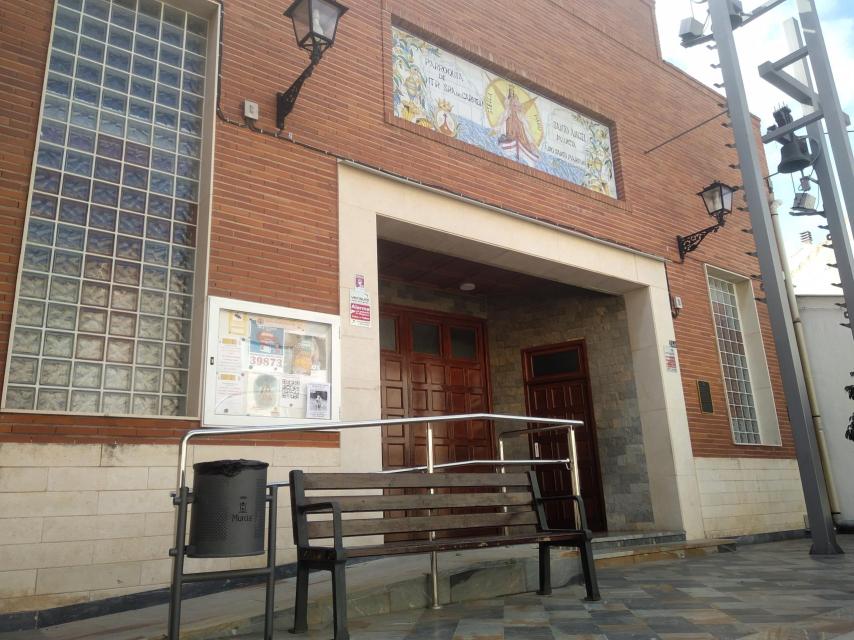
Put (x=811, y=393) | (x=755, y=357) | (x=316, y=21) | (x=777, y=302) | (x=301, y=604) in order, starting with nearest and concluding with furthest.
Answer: (x=301, y=604) < (x=316, y=21) < (x=777, y=302) < (x=755, y=357) < (x=811, y=393)

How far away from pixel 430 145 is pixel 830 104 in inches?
191

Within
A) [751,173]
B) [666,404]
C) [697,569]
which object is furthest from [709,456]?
[751,173]

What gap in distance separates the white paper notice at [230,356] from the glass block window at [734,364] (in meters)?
7.28

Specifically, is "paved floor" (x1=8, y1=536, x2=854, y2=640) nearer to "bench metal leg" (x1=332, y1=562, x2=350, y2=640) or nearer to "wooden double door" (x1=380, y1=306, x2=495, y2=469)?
"bench metal leg" (x1=332, y1=562, x2=350, y2=640)

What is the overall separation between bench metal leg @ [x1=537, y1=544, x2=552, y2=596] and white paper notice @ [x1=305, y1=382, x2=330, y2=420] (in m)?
1.96

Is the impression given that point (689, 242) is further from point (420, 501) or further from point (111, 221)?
point (111, 221)

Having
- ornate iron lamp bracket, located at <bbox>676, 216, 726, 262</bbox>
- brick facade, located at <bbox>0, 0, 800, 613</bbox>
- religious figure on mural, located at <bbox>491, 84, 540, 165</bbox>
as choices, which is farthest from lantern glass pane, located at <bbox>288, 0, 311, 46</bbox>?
ornate iron lamp bracket, located at <bbox>676, 216, 726, 262</bbox>

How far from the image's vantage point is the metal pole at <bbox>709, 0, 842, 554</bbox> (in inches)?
273

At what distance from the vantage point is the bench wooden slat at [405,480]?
12.3ft

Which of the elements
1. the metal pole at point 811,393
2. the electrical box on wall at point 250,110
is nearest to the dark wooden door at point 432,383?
the electrical box on wall at point 250,110

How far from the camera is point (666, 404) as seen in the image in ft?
28.3

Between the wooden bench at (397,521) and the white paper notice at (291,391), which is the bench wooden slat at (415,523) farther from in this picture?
the white paper notice at (291,391)

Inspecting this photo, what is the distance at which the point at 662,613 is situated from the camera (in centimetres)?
396

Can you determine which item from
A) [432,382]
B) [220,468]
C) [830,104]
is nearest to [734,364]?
[830,104]
